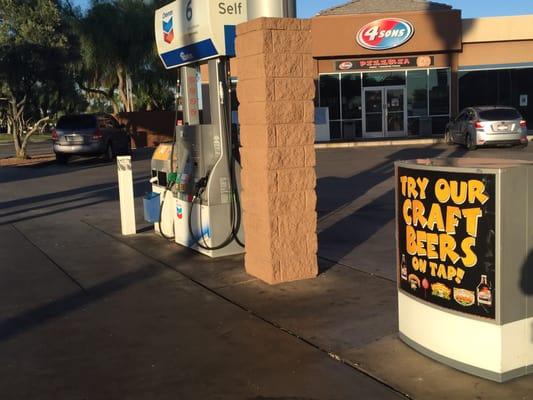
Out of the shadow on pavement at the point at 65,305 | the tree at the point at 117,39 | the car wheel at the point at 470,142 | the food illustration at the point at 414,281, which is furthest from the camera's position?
the tree at the point at 117,39

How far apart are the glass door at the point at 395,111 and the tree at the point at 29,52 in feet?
50.0

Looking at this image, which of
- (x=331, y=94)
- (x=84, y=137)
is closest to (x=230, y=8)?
(x=84, y=137)

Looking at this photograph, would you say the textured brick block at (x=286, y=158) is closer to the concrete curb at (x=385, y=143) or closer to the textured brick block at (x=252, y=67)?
the textured brick block at (x=252, y=67)

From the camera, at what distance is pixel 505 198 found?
4191mm

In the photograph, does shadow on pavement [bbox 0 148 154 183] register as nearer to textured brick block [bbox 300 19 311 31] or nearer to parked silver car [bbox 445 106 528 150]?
parked silver car [bbox 445 106 528 150]

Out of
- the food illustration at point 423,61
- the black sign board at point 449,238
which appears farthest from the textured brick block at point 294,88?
the food illustration at point 423,61

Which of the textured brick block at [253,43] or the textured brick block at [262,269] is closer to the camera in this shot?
the textured brick block at [253,43]

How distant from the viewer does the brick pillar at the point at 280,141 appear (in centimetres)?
681

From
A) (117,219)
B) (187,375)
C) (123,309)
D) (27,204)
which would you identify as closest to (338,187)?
(117,219)

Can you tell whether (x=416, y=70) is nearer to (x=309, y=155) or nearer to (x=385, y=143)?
(x=385, y=143)

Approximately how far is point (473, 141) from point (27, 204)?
15.5 metres

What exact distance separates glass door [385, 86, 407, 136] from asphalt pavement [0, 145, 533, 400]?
22625mm

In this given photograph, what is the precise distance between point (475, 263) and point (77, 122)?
78.5 ft

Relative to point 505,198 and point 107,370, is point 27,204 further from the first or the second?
point 505,198
